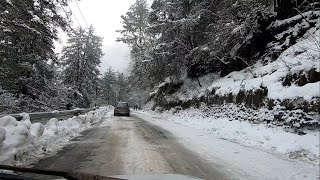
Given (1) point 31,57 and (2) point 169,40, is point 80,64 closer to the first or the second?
(2) point 169,40

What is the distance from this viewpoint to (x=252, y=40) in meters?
21.0

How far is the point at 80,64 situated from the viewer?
5259 cm

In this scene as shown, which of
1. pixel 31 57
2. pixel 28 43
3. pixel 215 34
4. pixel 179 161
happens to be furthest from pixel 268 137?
pixel 31 57

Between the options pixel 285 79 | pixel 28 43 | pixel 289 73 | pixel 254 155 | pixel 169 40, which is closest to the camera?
pixel 254 155

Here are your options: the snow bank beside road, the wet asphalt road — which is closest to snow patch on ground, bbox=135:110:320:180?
the snow bank beside road

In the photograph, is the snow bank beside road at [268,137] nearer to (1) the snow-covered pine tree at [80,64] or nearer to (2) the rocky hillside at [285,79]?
(2) the rocky hillside at [285,79]

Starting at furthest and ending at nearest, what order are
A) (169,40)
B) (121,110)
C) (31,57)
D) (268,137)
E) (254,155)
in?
1. (121,110)
2. (169,40)
3. (31,57)
4. (268,137)
5. (254,155)

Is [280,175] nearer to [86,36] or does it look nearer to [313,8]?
[313,8]

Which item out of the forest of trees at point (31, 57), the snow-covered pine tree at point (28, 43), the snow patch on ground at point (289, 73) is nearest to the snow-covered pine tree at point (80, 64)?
the forest of trees at point (31, 57)

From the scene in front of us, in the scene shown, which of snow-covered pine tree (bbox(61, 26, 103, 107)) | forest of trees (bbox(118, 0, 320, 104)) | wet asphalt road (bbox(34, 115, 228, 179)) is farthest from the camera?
snow-covered pine tree (bbox(61, 26, 103, 107))

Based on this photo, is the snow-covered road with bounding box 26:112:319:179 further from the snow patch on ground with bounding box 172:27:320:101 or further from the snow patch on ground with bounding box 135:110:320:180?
the snow patch on ground with bounding box 172:27:320:101

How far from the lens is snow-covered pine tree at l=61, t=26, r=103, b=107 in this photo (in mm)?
51406

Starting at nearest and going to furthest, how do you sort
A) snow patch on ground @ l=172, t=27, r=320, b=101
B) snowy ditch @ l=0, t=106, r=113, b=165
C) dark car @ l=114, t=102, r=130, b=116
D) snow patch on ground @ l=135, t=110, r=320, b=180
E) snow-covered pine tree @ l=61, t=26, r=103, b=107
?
1. snow patch on ground @ l=135, t=110, r=320, b=180
2. snowy ditch @ l=0, t=106, r=113, b=165
3. snow patch on ground @ l=172, t=27, r=320, b=101
4. dark car @ l=114, t=102, r=130, b=116
5. snow-covered pine tree @ l=61, t=26, r=103, b=107

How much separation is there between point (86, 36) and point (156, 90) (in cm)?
2348
